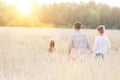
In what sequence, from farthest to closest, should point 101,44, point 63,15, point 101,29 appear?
point 63,15 < point 101,44 < point 101,29

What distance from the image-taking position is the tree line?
Answer: 48719 mm

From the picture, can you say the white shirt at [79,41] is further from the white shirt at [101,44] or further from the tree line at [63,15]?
the tree line at [63,15]

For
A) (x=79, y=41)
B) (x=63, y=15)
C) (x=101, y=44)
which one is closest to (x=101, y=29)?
(x=101, y=44)

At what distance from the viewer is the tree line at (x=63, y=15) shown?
48.7 m

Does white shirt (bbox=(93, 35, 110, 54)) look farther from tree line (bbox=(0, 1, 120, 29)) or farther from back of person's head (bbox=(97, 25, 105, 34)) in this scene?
tree line (bbox=(0, 1, 120, 29))

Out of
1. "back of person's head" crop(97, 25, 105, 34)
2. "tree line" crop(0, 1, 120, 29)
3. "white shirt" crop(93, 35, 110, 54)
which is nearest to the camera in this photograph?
"back of person's head" crop(97, 25, 105, 34)

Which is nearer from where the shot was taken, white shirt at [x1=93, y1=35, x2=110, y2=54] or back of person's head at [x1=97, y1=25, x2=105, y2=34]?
back of person's head at [x1=97, y1=25, x2=105, y2=34]

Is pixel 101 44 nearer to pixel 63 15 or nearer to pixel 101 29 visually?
pixel 101 29

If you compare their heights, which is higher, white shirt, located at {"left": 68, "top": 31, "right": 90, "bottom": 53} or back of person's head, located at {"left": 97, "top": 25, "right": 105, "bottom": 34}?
back of person's head, located at {"left": 97, "top": 25, "right": 105, "bottom": 34}

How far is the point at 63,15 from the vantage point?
51.4m

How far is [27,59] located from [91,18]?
4498 centimetres

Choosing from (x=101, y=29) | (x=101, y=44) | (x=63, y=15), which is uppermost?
(x=101, y=29)

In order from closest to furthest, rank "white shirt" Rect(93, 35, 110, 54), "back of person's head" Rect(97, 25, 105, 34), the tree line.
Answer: "back of person's head" Rect(97, 25, 105, 34) < "white shirt" Rect(93, 35, 110, 54) < the tree line

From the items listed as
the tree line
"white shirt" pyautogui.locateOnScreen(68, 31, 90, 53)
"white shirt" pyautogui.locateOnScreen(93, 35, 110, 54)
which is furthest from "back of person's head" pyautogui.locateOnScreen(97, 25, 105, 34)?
the tree line
